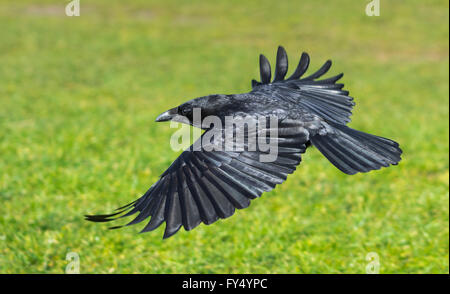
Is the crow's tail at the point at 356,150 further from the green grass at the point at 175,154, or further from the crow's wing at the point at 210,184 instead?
the green grass at the point at 175,154

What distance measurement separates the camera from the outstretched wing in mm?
4070

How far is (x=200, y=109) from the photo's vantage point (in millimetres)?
3564

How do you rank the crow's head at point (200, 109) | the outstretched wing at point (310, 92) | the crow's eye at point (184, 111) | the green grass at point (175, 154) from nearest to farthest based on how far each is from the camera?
the crow's head at point (200, 109) → the crow's eye at point (184, 111) → the outstretched wing at point (310, 92) → the green grass at point (175, 154)

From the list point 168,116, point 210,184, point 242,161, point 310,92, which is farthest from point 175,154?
point 210,184

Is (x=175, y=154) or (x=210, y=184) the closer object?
(x=210, y=184)

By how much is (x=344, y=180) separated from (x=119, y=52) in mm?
12108

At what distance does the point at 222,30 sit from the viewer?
22.0 metres

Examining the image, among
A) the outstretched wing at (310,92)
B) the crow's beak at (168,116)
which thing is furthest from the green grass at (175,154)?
the crow's beak at (168,116)

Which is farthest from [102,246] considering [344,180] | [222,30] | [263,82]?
[222,30]

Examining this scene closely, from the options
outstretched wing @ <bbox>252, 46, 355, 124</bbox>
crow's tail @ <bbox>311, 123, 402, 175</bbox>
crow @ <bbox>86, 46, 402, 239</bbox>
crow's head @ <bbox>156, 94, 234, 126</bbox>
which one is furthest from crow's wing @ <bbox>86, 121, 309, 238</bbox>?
outstretched wing @ <bbox>252, 46, 355, 124</bbox>

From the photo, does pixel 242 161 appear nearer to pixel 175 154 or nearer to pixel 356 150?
pixel 356 150

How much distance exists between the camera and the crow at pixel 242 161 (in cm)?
284

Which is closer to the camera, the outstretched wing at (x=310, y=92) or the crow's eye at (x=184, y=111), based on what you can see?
the crow's eye at (x=184, y=111)

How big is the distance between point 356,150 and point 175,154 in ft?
16.6
